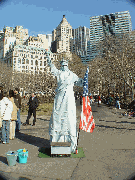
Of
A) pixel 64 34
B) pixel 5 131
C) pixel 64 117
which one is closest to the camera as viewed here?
pixel 64 117

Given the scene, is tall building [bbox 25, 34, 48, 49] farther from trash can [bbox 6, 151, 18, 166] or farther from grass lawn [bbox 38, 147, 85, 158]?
trash can [bbox 6, 151, 18, 166]

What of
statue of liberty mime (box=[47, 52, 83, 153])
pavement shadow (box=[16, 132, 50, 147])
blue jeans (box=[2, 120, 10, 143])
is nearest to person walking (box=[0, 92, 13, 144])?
blue jeans (box=[2, 120, 10, 143])

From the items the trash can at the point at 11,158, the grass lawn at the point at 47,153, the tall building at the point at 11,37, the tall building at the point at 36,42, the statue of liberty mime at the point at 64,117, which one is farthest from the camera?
the tall building at the point at 36,42

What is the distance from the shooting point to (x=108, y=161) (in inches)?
204

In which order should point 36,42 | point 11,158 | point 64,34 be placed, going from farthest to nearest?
1. point 36,42
2. point 64,34
3. point 11,158

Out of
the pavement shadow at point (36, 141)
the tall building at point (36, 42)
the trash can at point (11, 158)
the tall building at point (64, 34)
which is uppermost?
the tall building at point (36, 42)

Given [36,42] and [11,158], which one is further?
[36,42]

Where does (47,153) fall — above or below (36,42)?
below

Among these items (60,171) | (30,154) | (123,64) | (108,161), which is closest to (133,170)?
(108,161)

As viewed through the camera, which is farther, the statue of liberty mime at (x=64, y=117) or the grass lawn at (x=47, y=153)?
the statue of liberty mime at (x=64, y=117)

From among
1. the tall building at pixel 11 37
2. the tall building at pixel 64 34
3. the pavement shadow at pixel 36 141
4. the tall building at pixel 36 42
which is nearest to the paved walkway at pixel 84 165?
the pavement shadow at pixel 36 141

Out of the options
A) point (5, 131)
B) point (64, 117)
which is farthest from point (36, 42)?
point (64, 117)

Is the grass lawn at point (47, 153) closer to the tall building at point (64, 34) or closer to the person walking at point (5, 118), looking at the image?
the person walking at point (5, 118)

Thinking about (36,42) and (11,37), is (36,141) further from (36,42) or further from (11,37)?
(11,37)
